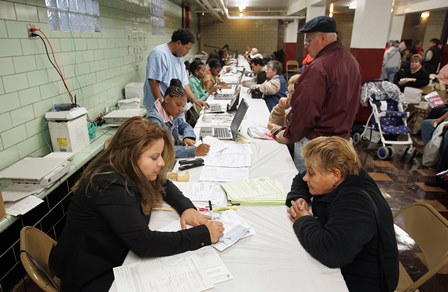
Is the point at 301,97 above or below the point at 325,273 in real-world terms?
above

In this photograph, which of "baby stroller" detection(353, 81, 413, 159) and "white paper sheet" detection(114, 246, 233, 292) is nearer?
"white paper sheet" detection(114, 246, 233, 292)

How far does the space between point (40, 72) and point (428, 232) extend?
9.47ft

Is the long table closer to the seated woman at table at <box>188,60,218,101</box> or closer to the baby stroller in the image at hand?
the seated woman at table at <box>188,60,218,101</box>

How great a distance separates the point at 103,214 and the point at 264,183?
38.6 inches

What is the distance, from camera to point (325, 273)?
1.18 meters

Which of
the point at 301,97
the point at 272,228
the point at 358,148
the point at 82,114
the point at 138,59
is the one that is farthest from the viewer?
the point at 138,59

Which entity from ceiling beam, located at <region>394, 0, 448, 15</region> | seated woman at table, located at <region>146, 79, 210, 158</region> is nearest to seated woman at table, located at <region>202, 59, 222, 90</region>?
seated woman at table, located at <region>146, 79, 210, 158</region>

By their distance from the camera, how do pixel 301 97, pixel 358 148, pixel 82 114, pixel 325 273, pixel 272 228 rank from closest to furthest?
pixel 325 273, pixel 272 228, pixel 301 97, pixel 82 114, pixel 358 148

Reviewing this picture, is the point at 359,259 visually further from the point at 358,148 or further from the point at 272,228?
the point at 358,148

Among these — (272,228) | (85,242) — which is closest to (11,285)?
(85,242)

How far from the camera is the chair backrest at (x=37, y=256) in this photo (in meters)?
1.18

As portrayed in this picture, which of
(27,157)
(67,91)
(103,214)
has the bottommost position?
(27,157)

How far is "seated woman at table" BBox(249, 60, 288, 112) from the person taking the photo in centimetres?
437

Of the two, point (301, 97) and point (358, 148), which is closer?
point (301, 97)
